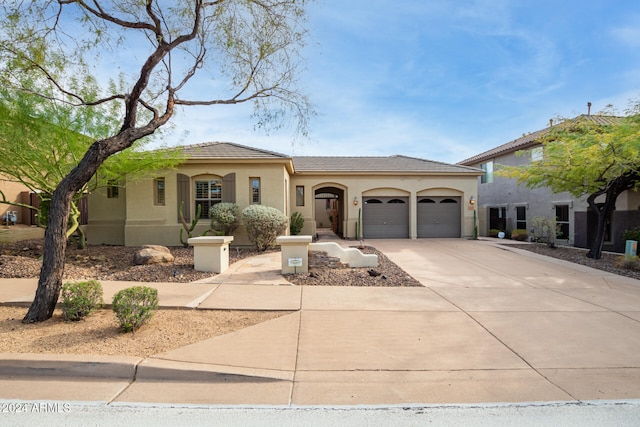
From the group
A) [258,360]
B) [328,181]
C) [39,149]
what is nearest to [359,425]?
[258,360]

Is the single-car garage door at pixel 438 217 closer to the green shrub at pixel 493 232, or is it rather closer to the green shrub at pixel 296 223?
the green shrub at pixel 493 232

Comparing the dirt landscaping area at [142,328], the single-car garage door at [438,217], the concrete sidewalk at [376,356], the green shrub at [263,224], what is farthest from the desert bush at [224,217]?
the single-car garage door at [438,217]

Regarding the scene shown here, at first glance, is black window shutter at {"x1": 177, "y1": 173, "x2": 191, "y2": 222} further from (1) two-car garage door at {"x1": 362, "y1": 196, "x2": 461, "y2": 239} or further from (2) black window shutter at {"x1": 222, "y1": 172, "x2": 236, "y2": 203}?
(1) two-car garage door at {"x1": 362, "y1": 196, "x2": 461, "y2": 239}

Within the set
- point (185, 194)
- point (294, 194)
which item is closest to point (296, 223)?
point (294, 194)

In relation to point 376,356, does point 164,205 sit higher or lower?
higher

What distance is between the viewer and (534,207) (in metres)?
18.8

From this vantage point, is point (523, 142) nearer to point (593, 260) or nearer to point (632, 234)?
point (632, 234)

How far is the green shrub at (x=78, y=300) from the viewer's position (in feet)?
17.2

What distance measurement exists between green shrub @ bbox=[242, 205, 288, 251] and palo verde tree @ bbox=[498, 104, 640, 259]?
10.0 m

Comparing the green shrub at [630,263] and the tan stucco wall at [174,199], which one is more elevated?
the tan stucco wall at [174,199]

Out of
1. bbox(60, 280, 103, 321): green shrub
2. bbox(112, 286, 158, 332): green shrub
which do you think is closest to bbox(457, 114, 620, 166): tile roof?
bbox(112, 286, 158, 332): green shrub

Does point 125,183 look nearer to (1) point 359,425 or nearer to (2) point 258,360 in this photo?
(2) point 258,360

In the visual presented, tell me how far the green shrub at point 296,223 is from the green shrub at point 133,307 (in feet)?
40.3

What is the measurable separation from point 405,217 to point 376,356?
15120 millimetres
